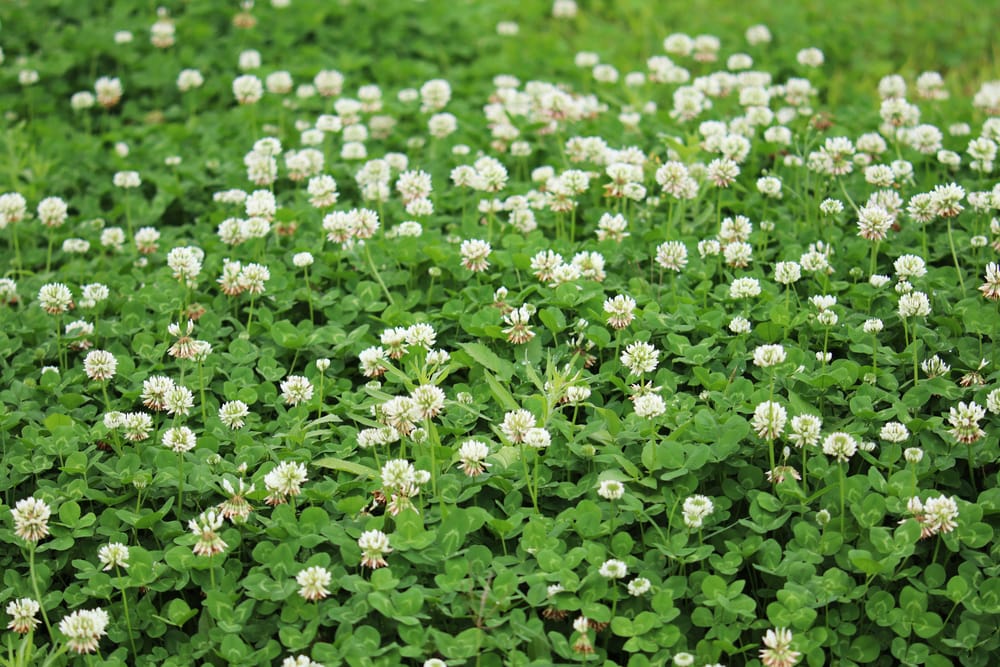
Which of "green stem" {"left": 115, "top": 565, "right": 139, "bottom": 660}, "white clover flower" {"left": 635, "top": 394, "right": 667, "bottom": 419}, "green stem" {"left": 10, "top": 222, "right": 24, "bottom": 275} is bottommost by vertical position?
"green stem" {"left": 10, "top": 222, "right": 24, "bottom": 275}

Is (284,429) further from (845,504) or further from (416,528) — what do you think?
(845,504)

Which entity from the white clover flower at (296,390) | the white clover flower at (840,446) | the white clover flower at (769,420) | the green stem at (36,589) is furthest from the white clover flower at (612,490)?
the green stem at (36,589)

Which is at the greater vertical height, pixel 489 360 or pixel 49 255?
pixel 489 360

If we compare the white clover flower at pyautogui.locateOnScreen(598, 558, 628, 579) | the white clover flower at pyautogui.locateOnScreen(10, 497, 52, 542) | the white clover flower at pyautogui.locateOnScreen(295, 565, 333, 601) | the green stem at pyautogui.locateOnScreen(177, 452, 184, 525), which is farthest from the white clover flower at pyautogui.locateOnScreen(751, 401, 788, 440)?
the white clover flower at pyautogui.locateOnScreen(10, 497, 52, 542)

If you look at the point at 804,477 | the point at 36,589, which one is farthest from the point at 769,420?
the point at 36,589

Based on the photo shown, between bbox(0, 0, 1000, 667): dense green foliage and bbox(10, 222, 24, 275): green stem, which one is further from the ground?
bbox(0, 0, 1000, 667): dense green foliage

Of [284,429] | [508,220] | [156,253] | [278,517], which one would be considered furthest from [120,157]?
[278,517]

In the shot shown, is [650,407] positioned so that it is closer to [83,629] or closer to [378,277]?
[378,277]

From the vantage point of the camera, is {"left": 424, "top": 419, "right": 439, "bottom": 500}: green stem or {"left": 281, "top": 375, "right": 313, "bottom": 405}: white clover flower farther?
{"left": 281, "top": 375, "right": 313, "bottom": 405}: white clover flower

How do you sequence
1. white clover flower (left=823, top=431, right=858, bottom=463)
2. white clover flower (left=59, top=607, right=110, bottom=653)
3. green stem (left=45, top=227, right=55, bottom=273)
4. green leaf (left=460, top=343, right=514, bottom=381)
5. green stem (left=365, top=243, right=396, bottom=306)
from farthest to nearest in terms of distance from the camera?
green stem (left=45, top=227, right=55, bottom=273), green stem (left=365, top=243, right=396, bottom=306), green leaf (left=460, top=343, right=514, bottom=381), white clover flower (left=823, top=431, right=858, bottom=463), white clover flower (left=59, top=607, right=110, bottom=653)

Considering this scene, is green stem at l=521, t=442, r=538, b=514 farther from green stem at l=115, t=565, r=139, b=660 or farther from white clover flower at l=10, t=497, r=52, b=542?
white clover flower at l=10, t=497, r=52, b=542

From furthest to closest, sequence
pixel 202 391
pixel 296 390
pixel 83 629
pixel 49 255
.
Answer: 1. pixel 49 255
2. pixel 296 390
3. pixel 202 391
4. pixel 83 629

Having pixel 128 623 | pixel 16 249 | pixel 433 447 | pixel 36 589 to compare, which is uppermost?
pixel 433 447
